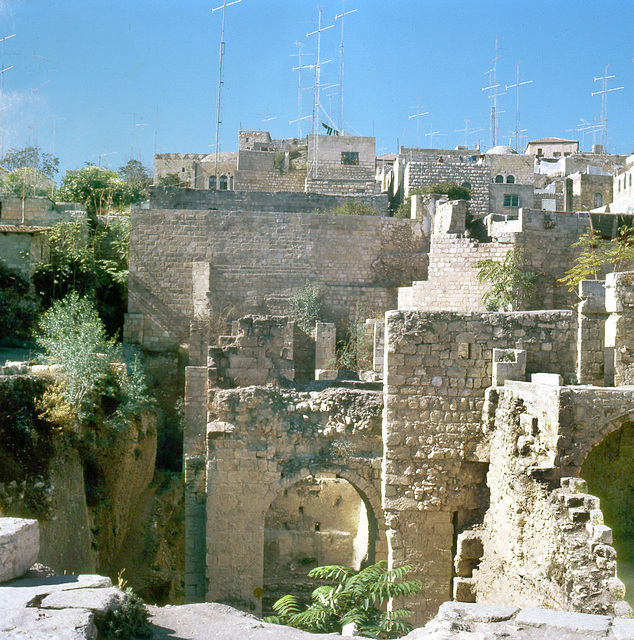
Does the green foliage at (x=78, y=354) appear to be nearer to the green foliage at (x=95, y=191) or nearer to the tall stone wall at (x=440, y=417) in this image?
the tall stone wall at (x=440, y=417)

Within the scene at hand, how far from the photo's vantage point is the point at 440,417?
900 centimetres

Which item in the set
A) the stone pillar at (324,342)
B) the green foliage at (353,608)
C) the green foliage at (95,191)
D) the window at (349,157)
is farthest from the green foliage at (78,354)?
the window at (349,157)

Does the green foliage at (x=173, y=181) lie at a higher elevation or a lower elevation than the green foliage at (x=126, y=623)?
higher

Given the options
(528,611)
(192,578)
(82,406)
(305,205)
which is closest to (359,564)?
(192,578)

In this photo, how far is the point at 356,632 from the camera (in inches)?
245

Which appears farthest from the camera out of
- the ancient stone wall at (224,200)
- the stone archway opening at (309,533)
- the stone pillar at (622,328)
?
the ancient stone wall at (224,200)

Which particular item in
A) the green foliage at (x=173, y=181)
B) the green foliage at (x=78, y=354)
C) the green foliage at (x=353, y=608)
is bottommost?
the green foliage at (x=353, y=608)

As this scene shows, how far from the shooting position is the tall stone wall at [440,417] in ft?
29.5

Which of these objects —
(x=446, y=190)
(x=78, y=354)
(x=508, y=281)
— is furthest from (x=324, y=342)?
(x=446, y=190)

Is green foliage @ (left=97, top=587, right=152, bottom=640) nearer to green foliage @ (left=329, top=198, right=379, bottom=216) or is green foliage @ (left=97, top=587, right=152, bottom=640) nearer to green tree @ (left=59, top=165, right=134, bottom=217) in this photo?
green foliage @ (left=329, top=198, right=379, bottom=216)

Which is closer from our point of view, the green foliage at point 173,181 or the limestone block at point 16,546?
the limestone block at point 16,546

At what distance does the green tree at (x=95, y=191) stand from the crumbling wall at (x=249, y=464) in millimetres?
15044

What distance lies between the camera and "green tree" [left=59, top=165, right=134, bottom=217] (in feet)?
77.3

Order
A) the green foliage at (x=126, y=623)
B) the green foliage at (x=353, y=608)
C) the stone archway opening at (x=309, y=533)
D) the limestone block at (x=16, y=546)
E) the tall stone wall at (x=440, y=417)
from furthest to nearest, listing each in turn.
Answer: the stone archway opening at (x=309, y=533)
the tall stone wall at (x=440, y=417)
the green foliage at (x=353, y=608)
the limestone block at (x=16, y=546)
the green foliage at (x=126, y=623)
